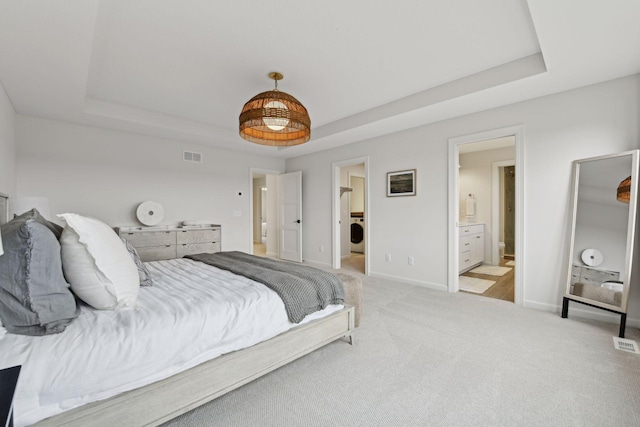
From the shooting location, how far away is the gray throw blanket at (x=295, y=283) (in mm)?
1869

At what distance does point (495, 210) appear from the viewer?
5785 millimetres

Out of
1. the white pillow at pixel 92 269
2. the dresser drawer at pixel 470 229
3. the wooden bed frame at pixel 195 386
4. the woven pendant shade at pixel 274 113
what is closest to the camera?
the wooden bed frame at pixel 195 386

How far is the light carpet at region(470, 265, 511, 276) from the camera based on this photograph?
194 inches

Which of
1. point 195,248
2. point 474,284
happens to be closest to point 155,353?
point 195,248

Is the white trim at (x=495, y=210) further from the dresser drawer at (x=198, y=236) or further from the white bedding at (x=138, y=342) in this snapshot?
the dresser drawer at (x=198, y=236)

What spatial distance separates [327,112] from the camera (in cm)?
405

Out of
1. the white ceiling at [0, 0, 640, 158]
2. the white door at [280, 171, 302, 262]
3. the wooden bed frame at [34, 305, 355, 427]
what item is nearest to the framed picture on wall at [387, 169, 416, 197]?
the white ceiling at [0, 0, 640, 158]

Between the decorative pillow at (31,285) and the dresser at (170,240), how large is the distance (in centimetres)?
292

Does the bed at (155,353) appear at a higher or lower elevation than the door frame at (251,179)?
lower

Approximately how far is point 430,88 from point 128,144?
4300 mm

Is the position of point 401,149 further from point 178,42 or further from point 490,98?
point 178,42

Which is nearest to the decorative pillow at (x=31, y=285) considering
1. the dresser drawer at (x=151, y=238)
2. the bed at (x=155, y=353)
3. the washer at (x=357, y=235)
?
the bed at (x=155, y=353)

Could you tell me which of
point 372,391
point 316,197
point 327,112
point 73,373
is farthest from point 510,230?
point 73,373

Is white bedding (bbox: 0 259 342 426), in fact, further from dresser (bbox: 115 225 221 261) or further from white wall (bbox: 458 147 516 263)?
white wall (bbox: 458 147 516 263)
